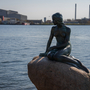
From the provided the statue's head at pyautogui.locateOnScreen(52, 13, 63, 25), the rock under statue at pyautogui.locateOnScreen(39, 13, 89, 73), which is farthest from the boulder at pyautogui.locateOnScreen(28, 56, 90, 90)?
the statue's head at pyautogui.locateOnScreen(52, 13, 63, 25)

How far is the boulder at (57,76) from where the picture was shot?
6.18m

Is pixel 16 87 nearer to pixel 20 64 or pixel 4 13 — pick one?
pixel 20 64

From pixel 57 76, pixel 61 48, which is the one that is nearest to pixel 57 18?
pixel 61 48

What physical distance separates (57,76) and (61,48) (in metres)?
0.97

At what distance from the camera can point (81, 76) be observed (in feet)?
20.4

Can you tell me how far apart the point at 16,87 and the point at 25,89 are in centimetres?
36

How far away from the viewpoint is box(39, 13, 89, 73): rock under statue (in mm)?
6539

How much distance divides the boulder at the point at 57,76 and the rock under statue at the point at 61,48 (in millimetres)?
174

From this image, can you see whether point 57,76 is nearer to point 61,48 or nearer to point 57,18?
point 61,48

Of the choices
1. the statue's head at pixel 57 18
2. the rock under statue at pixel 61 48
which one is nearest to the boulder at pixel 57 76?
the rock under statue at pixel 61 48

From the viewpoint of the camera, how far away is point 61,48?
6.90 metres

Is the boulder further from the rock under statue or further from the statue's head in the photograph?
the statue's head

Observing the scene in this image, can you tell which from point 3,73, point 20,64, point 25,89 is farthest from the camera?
point 20,64

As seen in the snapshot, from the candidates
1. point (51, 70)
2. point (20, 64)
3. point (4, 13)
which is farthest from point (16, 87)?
point (4, 13)
